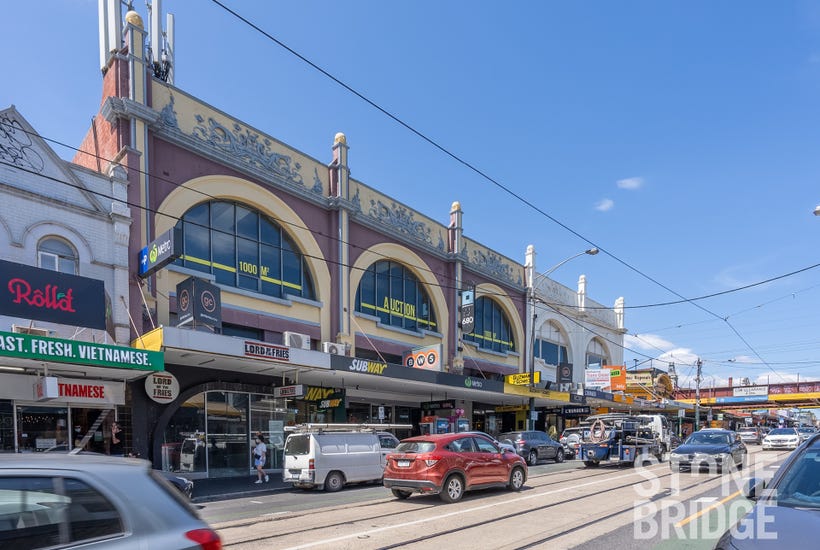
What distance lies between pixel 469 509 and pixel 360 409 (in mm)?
15745

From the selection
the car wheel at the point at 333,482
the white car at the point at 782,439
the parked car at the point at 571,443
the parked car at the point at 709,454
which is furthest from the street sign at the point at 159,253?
the white car at the point at 782,439

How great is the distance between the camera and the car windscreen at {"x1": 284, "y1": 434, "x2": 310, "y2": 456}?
15570mm

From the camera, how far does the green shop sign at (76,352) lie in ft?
39.9

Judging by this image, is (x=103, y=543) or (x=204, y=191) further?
(x=204, y=191)

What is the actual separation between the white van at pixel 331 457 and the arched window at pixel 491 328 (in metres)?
15.4

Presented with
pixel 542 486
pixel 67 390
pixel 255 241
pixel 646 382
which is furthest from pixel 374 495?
pixel 646 382

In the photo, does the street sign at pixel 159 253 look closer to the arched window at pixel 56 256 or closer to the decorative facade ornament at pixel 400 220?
the arched window at pixel 56 256

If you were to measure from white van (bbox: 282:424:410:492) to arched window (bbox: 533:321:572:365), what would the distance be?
22616 mm

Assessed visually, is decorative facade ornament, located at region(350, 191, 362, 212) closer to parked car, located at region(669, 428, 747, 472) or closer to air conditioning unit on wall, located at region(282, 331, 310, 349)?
air conditioning unit on wall, located at region(282, 331, 310, 349)

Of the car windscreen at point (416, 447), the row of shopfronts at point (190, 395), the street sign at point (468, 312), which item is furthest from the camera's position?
the street sign at point (468, 312)

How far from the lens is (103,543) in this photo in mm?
3223

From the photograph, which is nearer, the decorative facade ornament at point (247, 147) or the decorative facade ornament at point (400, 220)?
the decorative facade ornament at point (247, 147)

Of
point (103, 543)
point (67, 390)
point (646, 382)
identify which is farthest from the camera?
point (646, 382)

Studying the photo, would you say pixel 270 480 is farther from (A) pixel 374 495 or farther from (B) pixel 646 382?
(B) pixel 646 382
